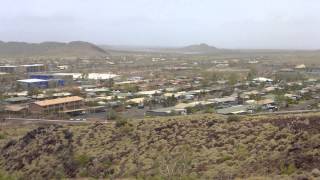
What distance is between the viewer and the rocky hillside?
26000 mm

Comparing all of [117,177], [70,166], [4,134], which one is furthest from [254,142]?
[4,134]

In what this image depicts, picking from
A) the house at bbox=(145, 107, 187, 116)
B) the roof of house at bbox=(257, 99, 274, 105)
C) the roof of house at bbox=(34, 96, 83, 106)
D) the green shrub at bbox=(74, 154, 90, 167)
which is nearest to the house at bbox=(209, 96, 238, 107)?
the roof of house at bbox=(257, 99, 274, 105)

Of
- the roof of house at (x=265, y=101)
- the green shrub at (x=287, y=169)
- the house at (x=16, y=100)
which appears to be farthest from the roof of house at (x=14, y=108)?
the green shrub at (x=287, y=169)

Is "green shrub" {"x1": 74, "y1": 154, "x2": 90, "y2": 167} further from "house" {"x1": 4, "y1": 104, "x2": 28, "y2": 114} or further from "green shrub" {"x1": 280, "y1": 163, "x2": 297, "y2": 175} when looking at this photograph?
"house" {"x1": 4, "y1": 104, "x2": 28, "y2": 114}

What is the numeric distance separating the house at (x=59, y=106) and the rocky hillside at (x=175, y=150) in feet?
57.7

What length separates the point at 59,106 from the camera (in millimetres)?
57250

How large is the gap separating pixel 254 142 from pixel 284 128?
2.55 meters

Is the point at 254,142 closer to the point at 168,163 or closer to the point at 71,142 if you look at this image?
the point at 168,163

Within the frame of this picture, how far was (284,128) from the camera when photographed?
30953mm

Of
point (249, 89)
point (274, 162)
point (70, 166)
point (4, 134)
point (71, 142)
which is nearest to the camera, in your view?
point (274, 162)

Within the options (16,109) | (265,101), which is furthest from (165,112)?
(16,109)

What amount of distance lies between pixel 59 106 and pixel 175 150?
96.8ft

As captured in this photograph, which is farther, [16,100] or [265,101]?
[16,100]

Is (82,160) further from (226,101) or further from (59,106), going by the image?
(226,101)
